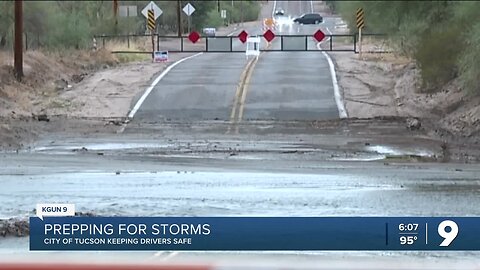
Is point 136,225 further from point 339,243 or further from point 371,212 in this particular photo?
point 371,212

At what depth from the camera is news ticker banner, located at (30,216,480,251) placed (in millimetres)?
4957

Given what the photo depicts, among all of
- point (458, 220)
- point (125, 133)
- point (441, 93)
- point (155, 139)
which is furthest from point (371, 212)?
point (441, 93)

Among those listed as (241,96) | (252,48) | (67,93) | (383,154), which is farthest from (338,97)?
(252,48)

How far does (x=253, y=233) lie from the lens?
5.04 m

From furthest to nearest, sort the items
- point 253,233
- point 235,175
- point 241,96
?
1. point 241,96
2. point 235,175
3. point 253,233

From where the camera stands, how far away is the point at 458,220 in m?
5.18

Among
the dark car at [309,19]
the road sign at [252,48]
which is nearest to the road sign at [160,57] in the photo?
the road sign at [252,48]

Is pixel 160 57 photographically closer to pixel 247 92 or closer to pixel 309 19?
pixel 247 92

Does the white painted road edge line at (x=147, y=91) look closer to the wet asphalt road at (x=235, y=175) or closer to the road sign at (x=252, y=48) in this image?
the wet asphalt road at (x=235, y=175)

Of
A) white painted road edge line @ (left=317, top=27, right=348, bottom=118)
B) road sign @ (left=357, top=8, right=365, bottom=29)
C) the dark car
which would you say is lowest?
white painted road edge line @ (left=317, top=27, right=348, bottom=118)

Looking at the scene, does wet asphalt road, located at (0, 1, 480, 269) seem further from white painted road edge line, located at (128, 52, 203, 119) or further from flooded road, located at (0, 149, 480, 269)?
white painted road edge line, located at (128, 52, 203, 119)

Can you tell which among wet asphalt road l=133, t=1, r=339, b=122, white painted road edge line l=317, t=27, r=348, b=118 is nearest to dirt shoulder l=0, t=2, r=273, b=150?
wet asphalt road l=133, t=1, r=339, b=122

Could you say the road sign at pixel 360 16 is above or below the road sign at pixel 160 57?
above

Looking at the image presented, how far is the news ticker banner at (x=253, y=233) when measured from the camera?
16.3 feet
